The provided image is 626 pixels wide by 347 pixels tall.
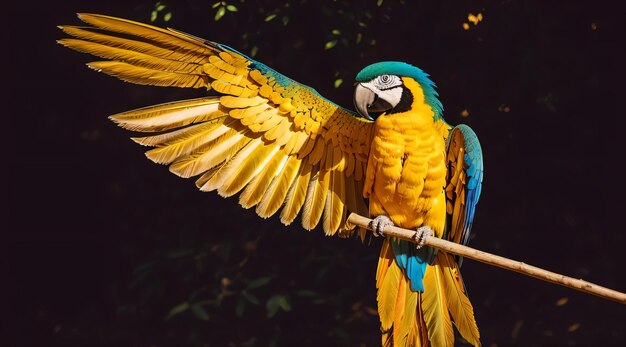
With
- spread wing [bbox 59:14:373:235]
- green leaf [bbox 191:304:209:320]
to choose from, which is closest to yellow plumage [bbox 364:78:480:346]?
spread wing [bbox 59:14:373:235]

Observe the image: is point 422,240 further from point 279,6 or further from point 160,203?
point 160,203

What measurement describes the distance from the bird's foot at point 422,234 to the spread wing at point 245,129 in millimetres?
234

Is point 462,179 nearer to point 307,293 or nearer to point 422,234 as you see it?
point 422,234

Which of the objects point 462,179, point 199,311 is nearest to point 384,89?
point 462,179

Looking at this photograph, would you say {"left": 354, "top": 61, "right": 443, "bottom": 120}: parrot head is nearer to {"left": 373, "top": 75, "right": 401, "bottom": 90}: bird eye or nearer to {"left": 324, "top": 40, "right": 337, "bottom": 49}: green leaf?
{"left": 373, "top": 75, "right": 401, "bottom": 90}: bird eye

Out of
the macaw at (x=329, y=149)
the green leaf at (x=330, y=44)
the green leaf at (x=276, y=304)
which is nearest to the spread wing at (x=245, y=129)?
the macaw at (x=329, y=149)

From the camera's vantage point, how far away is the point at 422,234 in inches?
96.5

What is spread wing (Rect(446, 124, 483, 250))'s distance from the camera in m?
2.45

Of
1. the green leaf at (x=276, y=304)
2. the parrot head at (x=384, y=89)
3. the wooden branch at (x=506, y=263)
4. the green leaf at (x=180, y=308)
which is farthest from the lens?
the green leaf at (x=180, y=308)

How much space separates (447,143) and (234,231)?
1.66 meters

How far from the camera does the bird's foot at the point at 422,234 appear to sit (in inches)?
95.6

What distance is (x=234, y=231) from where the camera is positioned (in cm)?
401

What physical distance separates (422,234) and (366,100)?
34 centimetres

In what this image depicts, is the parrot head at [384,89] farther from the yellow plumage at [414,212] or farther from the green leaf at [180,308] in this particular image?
the green leaf at [180,308]
